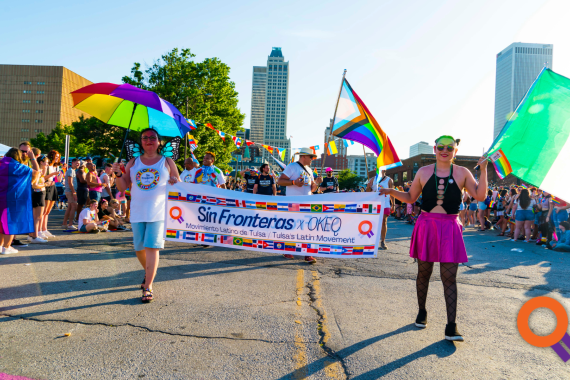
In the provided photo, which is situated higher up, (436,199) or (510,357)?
(436,199)

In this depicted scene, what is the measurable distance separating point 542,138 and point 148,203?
3.85 meters

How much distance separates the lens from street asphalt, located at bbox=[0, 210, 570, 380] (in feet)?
9.52

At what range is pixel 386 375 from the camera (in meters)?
2.85

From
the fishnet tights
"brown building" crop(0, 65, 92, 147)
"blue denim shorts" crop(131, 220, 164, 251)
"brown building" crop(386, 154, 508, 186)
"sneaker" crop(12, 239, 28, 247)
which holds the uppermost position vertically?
"brown building" crop(0, 65, 92, 147)

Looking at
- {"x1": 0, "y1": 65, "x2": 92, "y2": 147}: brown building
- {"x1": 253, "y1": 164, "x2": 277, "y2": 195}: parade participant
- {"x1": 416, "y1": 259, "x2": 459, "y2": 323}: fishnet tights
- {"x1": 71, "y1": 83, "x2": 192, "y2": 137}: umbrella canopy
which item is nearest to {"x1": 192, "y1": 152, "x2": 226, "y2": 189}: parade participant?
{"x1": 71, "y1": 83, "x2": 192, "y2": 137}: umbrella canopy

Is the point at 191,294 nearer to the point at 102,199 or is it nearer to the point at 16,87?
the point at 102,199

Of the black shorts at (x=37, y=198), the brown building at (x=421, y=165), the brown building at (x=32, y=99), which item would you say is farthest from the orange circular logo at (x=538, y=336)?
the brown building at (x=32, y=99)

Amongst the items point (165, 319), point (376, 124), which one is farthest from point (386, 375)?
point (376, 124)

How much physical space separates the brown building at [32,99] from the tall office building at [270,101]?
83.0 m

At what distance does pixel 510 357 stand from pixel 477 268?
448 centimetres

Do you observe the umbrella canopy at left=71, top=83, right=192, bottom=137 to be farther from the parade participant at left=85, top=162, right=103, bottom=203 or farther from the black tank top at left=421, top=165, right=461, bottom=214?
the parade participant at left=85, top=162, right=103, bottom=203

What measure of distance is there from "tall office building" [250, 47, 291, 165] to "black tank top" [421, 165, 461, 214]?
16422cm

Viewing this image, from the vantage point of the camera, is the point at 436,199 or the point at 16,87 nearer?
the point at 436,199

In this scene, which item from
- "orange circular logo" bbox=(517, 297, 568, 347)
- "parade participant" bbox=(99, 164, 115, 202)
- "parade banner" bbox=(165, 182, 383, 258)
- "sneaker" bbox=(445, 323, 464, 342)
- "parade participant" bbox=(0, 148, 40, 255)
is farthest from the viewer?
"parade participant" bbox=(99, 164, 115, 202)
